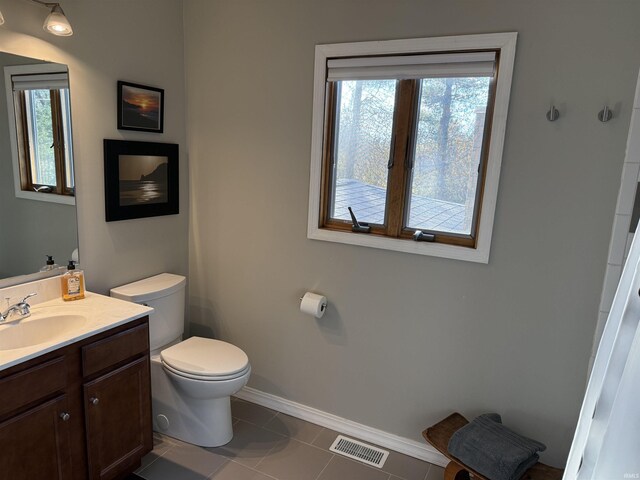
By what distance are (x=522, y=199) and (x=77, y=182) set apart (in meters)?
2.14

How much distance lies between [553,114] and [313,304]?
1476 millimetres

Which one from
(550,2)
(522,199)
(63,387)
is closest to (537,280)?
(522,199)

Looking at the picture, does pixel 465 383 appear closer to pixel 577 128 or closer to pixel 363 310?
pixel 363 310

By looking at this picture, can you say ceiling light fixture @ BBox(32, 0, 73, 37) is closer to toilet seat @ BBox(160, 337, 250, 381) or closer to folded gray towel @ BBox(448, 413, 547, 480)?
toilet seat @ BBox(160, 337, 250, 381)

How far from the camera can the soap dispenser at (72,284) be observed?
1962mm

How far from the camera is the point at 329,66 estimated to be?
2.18 metres

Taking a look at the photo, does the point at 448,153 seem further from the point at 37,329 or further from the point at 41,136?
the point at 37,329

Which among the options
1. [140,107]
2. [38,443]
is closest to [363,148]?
[140,107]

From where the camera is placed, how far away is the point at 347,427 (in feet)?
8.00

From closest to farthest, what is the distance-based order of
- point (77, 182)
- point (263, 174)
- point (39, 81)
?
point (39, 81) → point (77, 182) → point (263, 174)

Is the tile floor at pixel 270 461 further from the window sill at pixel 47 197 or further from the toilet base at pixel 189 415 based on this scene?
the window sill at pixel 47 197

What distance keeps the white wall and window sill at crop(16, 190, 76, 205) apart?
0.05 m

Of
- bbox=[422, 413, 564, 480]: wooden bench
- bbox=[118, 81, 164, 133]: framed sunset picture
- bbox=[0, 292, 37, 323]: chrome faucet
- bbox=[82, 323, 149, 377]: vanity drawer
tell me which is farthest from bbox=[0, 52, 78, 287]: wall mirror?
bbox=[422, 413, 564, 480]: wooden bench

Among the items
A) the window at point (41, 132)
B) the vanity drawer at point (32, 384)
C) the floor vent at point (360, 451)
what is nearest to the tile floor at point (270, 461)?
the floor vent at point (360, 451)
